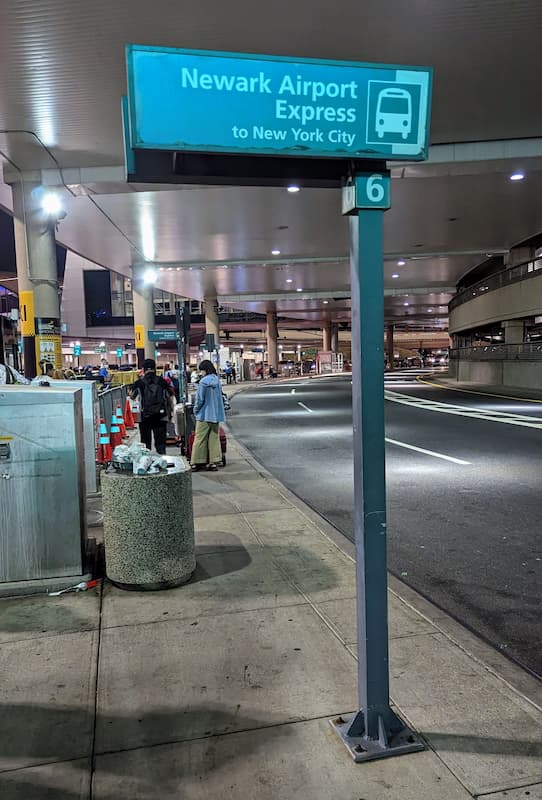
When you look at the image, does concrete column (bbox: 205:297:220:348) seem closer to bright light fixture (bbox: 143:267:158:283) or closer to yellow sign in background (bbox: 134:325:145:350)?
bright light fixture (bbox: 143:267:158:283)

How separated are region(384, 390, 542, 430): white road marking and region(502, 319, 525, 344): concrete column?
27.0 feet

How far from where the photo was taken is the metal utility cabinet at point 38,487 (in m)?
4.83

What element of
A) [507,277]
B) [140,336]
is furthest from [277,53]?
[507,277]

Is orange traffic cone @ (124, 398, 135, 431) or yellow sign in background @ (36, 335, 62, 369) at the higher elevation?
yellow sign in background @ (36, 335, 62, 369)

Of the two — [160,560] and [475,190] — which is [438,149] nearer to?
[475,190]

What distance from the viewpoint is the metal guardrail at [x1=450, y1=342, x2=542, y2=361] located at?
93.4 ft

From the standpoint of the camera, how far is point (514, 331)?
31.2m

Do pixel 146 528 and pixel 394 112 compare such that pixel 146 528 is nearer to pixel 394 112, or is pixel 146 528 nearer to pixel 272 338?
pixel 394 112

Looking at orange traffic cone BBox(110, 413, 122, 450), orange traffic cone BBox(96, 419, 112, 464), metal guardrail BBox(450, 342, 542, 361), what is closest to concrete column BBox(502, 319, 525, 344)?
metal guardrail BBox(450, 342, 542, 361)

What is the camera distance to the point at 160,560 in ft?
15.9

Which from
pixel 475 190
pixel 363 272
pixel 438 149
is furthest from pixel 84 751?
pixel 475 190

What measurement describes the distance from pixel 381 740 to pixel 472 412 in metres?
18.1

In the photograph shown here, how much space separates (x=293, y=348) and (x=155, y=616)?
122 m

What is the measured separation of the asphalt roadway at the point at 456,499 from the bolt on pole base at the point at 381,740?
1.23m
